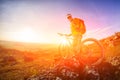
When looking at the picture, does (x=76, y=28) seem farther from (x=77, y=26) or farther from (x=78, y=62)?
(x=78, y=62)

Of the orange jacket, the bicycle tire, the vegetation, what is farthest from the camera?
the bicycle tire

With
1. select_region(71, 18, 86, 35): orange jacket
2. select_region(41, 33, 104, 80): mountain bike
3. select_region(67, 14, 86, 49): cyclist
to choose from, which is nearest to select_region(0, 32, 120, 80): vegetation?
select_region(41, 33, 104, 80): mountain bike

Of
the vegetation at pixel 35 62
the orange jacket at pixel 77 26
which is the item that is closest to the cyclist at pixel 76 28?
the orange jacket at pixel 77 26

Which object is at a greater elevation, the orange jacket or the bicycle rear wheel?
the orange jacket

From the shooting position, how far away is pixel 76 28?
970 centimetres

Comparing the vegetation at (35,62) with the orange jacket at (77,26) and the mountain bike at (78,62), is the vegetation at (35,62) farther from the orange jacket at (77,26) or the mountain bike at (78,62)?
the orange jacket at (77,26)

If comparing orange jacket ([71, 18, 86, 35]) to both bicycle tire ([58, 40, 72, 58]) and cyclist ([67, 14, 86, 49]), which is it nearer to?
cyclist ([67, 14, 86, 49])

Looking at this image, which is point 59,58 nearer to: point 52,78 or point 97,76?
point 52,78

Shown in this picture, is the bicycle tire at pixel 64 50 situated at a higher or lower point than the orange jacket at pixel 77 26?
lower

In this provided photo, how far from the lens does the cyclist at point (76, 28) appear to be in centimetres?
968

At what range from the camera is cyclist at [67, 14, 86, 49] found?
9680 mm

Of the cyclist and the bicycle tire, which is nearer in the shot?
the cyclist

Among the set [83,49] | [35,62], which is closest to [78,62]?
[83,49]

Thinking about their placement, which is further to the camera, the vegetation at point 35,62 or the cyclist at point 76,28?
the cyclist at point 76,28
